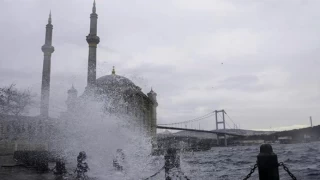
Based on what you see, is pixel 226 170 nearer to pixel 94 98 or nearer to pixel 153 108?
pixel 94 98

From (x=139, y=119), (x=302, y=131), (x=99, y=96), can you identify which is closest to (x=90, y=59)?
(x=99, y=96)

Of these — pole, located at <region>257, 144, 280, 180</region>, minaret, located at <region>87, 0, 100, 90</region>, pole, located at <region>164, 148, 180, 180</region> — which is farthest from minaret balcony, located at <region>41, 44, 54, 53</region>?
pole, located at <region>257, 144, 280, 180</region>

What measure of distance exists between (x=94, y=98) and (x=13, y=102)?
7597 mm

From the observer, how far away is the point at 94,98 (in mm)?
26406

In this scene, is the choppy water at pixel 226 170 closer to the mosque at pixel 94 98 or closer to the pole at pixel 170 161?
the pole at pixel 170 161

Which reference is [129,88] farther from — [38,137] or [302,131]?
[302,131]

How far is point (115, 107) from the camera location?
29.7 m

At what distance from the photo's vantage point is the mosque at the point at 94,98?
25734 millimetres

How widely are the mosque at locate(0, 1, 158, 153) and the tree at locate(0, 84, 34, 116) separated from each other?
788 mm

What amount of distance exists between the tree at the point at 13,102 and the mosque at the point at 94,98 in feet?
2.58

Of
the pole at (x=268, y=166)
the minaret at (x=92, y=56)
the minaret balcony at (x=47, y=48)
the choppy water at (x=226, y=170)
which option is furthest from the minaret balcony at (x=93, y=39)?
the pole at (x=268, y=166)

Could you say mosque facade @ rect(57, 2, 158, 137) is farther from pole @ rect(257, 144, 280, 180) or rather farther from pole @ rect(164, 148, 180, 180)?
pole @ rect(257, 144, 280, 180)

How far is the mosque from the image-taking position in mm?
25734

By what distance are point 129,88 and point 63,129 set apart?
8.72 metres
